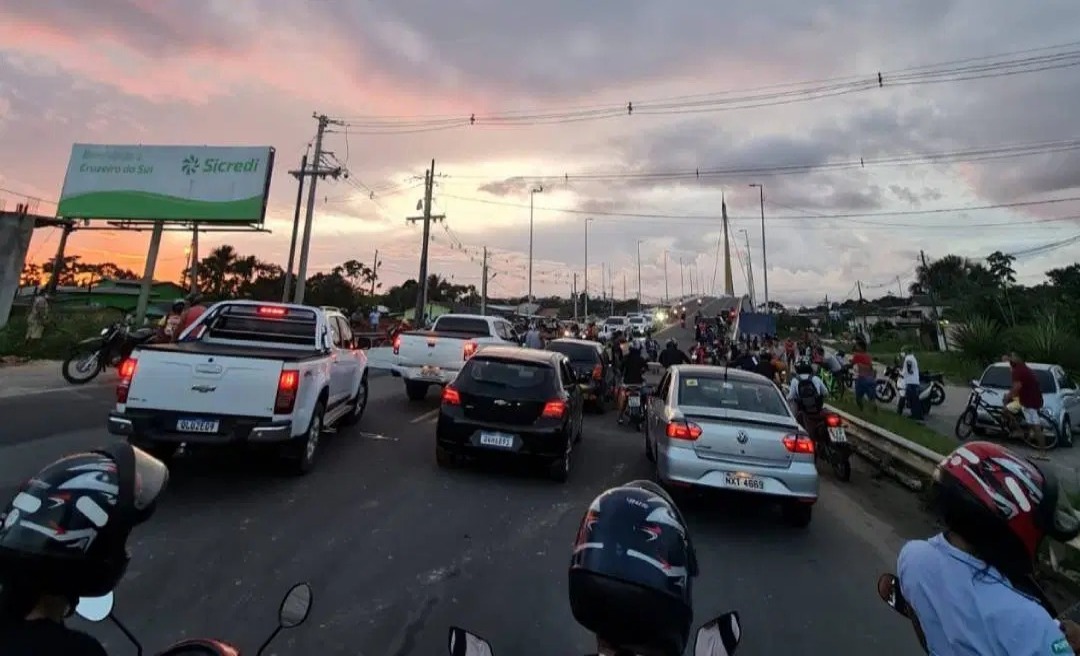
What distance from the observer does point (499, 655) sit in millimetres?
3379

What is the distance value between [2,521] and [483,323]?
13.3 meters

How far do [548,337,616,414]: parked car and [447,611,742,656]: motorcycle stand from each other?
1068 centimetres

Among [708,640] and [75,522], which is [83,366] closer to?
[75,522]

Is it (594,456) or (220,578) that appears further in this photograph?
(594,456)

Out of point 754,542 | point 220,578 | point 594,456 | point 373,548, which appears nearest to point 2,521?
point 220,578

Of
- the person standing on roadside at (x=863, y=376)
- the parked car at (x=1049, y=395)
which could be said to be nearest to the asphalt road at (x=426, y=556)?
the person standing on roadside at (x=863, y=376)

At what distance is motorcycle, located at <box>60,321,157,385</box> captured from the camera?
1155 centimetres

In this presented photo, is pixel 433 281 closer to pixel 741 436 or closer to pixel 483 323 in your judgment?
pixel 483 323

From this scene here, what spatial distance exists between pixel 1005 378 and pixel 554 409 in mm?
12042

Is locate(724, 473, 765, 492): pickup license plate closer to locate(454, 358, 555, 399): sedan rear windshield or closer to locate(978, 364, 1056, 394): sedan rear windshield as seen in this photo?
locate(454, 358, 555, 399): sedan rear windshield

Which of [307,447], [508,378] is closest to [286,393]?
[307,447]

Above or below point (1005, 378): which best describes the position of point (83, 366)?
below

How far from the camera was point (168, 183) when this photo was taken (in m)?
25.9

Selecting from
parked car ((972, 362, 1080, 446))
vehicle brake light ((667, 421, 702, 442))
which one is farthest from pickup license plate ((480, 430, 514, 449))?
parked car ((972, 362, 1080, 446))
